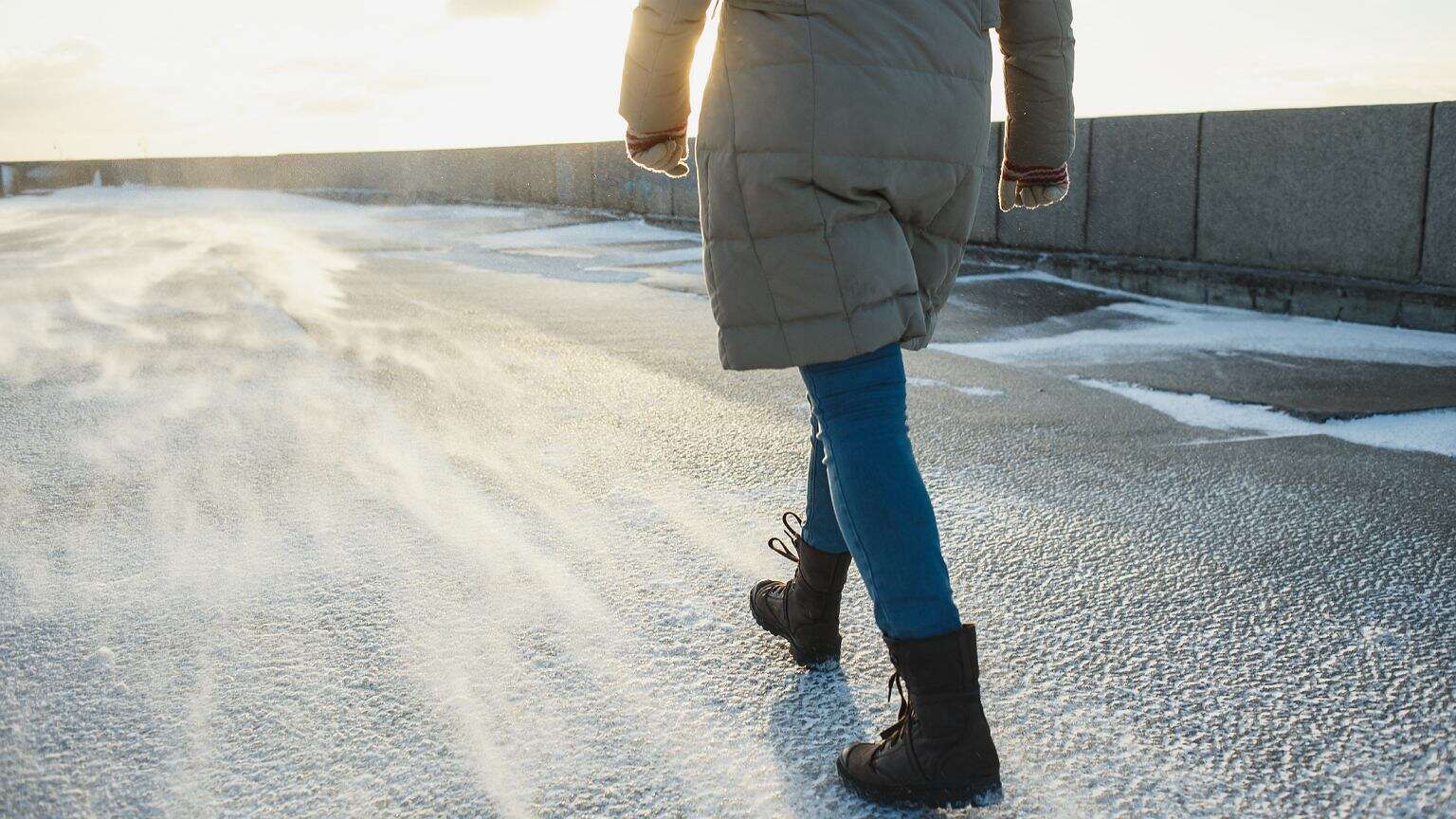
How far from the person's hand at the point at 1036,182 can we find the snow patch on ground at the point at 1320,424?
2.33 meters

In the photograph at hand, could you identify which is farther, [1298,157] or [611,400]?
[1298,157]

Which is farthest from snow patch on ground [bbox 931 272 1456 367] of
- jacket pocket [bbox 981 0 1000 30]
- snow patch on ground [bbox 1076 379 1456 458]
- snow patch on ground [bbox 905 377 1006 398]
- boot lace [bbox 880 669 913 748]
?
boot lace [bbox 880 669 913 748]

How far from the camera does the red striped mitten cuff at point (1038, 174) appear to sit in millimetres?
2199

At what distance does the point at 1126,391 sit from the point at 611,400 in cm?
207

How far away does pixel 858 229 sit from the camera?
1.82m

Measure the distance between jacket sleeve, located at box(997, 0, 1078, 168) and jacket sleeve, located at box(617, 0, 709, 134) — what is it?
1.84ft

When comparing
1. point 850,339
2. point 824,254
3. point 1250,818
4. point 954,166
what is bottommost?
point 1250,818

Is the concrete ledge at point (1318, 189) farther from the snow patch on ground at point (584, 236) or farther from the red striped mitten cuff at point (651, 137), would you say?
the red striped mitten cuff at point (651, 137)

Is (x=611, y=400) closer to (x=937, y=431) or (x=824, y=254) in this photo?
(x=937, y=431)

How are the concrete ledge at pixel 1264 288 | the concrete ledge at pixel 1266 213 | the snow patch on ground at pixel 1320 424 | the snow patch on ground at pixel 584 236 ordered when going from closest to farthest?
the snow patch on ground at pixel 1320 424 < the concrete ledge at pixel 1264 288 < the concrete ledge at pixel 1266 213 < the snow patch on ground at pixel 584 236

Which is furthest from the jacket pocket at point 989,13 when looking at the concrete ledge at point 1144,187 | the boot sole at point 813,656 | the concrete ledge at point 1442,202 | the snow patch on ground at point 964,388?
the concrete ledge at point 1144,187

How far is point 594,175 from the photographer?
16.7 m

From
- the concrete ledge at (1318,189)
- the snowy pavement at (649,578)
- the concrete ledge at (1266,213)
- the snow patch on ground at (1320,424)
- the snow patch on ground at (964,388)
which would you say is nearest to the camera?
the snowy pavement at (649,578)

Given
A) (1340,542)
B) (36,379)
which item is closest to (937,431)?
(1340,542)
